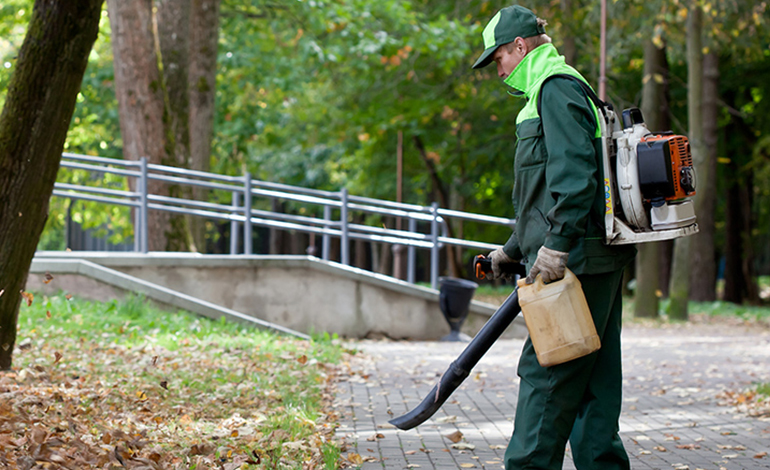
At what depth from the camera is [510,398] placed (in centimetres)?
688

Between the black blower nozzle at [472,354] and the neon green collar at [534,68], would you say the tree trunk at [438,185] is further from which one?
the neon green collar at [534,68]

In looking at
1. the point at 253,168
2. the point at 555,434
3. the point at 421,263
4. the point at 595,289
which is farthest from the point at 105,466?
the point at 421,263

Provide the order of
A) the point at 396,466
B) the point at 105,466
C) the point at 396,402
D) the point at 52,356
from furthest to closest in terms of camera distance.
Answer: the point at 52,356 < the point at 396,402 < the point at 396,466 < the point at 105,466

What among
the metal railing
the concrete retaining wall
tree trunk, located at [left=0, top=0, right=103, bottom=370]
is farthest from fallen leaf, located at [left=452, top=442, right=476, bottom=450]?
the metal railing

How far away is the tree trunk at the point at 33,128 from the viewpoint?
572cm

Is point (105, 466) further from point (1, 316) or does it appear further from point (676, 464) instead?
point (676, 464)

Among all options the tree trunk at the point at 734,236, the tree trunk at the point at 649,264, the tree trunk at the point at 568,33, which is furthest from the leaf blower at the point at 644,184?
the tree trunk at the point at 734,236

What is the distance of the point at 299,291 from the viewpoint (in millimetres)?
11312

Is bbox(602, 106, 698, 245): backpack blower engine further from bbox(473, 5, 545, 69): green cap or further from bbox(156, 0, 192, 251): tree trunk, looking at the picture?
bbox(156, 0, 192, 251): tree trunk

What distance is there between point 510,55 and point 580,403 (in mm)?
1450

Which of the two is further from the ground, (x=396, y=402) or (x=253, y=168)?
(x=253, y=168)

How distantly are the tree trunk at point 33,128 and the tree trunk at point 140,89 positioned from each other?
246 inches

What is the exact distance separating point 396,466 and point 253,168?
2616 centimetres

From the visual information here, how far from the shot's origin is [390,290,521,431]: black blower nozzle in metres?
3.60
